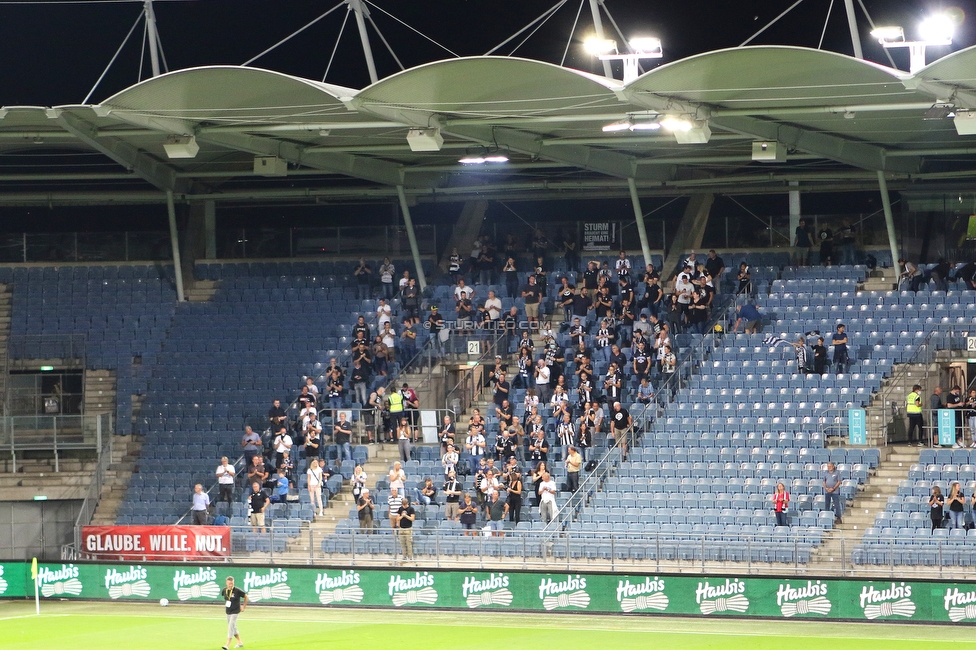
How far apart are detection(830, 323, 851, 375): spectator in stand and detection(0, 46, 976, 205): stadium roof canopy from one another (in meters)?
4.10

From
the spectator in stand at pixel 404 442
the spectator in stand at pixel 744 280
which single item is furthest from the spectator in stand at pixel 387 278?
the spectator in stand at pixel 744 280

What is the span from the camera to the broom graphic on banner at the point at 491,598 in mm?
27844

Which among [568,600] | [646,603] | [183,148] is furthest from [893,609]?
[183,148]

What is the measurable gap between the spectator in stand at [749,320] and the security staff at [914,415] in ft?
15.0

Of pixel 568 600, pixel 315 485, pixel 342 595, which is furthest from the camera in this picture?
pixel 315 485

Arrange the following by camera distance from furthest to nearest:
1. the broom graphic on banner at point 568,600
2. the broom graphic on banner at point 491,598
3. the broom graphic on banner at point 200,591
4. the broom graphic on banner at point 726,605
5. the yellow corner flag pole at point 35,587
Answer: the broom graphic on banner at point 200,591
the yellow corner flag pole at point 35,587
the broom graphic on banner at point 491,598
the broom graphic on banner at point 568,600
the broom graphic on banner at point 726,605

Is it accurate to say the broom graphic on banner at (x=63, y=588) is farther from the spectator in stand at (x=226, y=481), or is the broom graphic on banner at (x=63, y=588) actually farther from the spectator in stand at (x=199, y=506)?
the spectator in stand at (x=226, y=481)

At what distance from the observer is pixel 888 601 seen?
25.3m

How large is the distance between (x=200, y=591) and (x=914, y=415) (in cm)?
1519

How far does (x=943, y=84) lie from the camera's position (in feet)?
83.8

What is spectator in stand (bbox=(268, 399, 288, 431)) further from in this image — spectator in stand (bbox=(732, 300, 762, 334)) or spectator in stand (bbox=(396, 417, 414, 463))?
spectator in stand (bbox=(732, 300, 762, 334))

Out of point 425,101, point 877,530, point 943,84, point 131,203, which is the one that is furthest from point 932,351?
point 131,203

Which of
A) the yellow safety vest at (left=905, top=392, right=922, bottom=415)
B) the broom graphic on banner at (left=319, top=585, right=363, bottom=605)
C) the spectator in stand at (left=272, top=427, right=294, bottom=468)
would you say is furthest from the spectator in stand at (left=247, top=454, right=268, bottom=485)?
the yellow safety vest at (left=905, top=392, right=922, bottom=415)

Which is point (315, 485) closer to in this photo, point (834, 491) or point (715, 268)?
point (834, 491)
